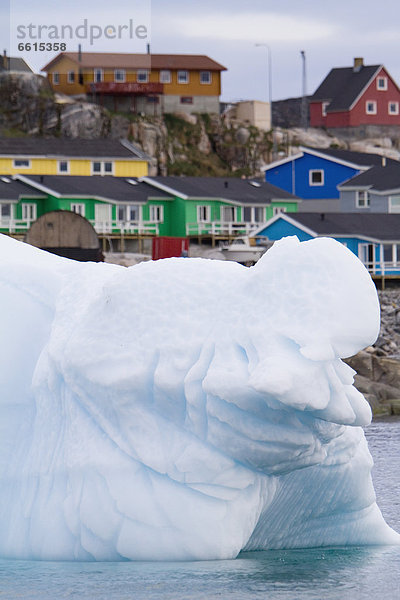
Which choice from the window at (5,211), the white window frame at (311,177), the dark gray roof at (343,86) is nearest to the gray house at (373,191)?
the white window frame at (311,177)

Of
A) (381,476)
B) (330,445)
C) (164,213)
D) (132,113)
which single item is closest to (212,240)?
(164,213)

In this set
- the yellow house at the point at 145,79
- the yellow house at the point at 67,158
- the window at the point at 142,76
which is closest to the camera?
the yellow house at the point at 67,158

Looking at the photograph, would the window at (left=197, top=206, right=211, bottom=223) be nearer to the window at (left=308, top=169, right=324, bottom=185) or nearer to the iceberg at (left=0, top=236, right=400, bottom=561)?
the window at (left=308, top=169, right=324, bottom=185)

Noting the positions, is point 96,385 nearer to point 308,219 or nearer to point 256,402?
point 256,402

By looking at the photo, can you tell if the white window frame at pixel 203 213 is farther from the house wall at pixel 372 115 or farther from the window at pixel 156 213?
the house wall at pixel 372 115

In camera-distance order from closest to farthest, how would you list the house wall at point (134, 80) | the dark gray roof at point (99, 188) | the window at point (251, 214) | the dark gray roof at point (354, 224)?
1. the dark gray roof at point (354, 224)
2. the dark gray roof at point (99, 188)
3. the window at point (251, 214)
4. the house wall at point (134, 80)

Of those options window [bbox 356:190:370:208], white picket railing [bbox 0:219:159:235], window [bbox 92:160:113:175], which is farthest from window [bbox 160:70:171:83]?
white picket railing [bbox 0:219:159:235]

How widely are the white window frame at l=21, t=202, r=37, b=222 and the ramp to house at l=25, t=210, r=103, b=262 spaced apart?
11.0 metres

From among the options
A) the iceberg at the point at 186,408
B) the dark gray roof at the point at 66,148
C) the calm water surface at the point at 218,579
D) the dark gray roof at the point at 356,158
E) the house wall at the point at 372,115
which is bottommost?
the calm water surface at the point at 218,579

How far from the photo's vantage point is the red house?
81875mm

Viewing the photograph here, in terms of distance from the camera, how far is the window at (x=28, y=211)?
52094mm

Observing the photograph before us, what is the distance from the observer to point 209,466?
30.6 ft

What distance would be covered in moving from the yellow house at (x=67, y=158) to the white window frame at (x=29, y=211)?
833 cm

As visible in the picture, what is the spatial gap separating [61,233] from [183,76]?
43.2 meters
